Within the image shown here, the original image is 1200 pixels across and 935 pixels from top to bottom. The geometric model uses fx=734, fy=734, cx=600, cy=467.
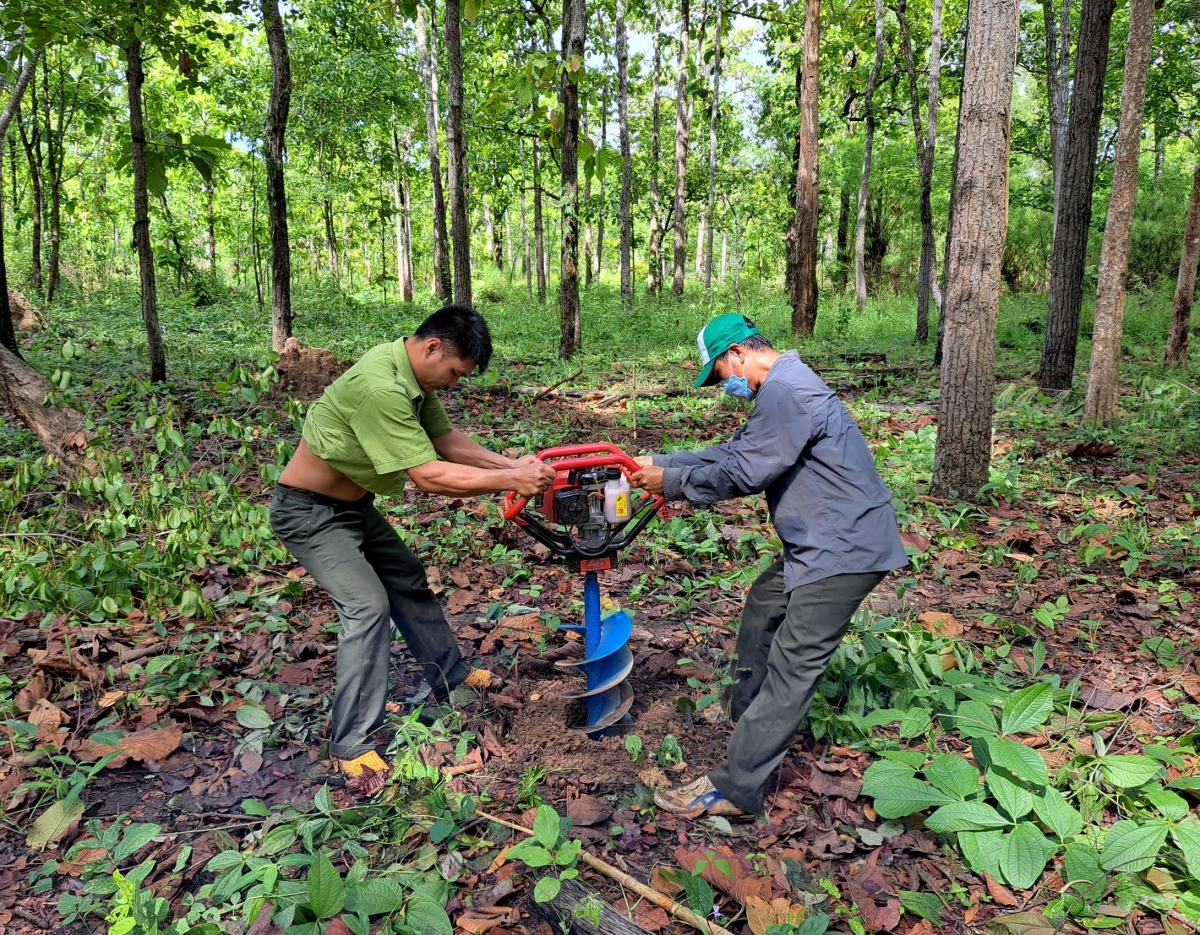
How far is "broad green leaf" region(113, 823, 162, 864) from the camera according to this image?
2549 millimetres

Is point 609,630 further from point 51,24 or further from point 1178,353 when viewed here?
point 1178,353

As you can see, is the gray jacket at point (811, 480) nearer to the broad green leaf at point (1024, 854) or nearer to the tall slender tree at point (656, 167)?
the broad green leaf at point (1024, 854)

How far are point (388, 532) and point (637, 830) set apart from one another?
181 cm

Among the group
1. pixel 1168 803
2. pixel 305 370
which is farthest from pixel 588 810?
pixel 305 370

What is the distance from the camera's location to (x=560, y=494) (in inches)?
117

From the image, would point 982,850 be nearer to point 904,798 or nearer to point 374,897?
point 904,798

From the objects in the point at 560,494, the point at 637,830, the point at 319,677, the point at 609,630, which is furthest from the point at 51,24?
the point at 637,830

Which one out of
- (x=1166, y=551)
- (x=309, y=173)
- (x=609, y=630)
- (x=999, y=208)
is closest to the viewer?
(x=609, y=630)

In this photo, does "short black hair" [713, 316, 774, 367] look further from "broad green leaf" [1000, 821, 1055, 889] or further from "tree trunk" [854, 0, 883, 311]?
"tree trunk" [854, 0, 883, 311]

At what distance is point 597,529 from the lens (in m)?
3.13

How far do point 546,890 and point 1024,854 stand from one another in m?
1.57

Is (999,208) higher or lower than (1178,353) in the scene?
higher

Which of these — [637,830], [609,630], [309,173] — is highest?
[309,173]

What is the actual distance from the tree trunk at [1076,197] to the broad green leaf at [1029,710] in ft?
24.8
